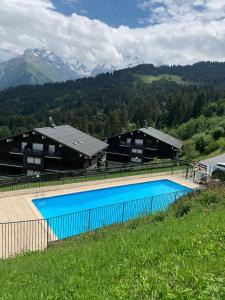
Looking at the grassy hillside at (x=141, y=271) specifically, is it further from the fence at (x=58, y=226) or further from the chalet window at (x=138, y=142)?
the chalet window at (x=138, y=142)

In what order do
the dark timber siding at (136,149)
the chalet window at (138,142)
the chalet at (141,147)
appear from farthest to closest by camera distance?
the chalet window at (138,142) → the dark timber siding at (136,149) → the chalet at (141,147)

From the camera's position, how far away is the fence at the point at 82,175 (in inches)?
1272

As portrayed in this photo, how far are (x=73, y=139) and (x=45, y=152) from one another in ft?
14.1

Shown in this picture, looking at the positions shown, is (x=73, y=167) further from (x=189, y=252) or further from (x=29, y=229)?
(x=189, y=252)

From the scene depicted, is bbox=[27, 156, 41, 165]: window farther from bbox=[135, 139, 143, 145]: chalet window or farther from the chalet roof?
bbox=[135, 139, 143, 145]: chalet window

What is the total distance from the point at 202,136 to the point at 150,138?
8.45 m

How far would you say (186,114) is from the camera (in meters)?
101

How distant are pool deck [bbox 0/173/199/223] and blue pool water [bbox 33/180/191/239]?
0.69 metres

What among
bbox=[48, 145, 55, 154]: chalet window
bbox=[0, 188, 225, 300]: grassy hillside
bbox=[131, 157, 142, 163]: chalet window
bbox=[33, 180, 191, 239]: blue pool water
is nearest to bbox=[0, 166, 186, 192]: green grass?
bbox=[33, 180, 191, 239]: blue pool water

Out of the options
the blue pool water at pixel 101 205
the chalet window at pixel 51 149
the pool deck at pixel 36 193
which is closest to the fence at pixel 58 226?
the blue pool water at pixel 101 205

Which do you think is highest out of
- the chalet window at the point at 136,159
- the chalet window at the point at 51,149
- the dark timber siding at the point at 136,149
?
the chalet window at the point at 51,149

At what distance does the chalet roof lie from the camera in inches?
1743

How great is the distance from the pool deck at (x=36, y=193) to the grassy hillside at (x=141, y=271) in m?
13.4

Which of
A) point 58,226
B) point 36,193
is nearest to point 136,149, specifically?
point 36,193
